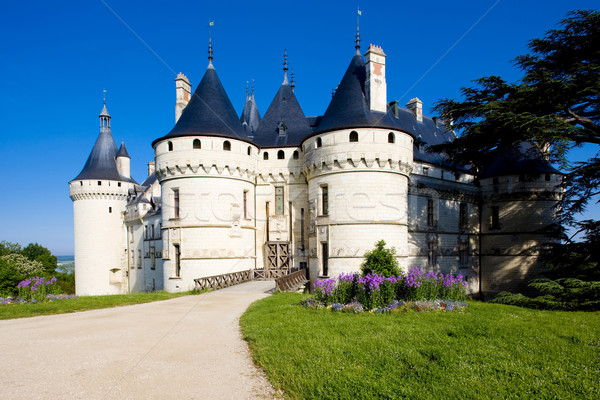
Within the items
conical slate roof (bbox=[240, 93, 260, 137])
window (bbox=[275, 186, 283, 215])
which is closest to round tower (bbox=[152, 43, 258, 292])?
window (bbox=[275, 186, 283, 215])

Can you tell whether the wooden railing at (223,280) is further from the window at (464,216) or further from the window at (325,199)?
the window at (464,216)

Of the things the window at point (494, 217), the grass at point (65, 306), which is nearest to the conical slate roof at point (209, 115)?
the grass at point (65, 306)

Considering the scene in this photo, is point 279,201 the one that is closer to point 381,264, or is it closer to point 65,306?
point 381,264

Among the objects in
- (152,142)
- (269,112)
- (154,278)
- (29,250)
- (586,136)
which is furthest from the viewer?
(29,250)

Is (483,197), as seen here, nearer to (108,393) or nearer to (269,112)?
(269,112)

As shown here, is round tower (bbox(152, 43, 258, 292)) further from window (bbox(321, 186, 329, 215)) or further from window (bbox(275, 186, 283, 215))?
window (bbox(321, 186, 329, 215))

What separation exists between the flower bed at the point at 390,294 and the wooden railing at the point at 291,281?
186 inches

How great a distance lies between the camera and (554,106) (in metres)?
14.2

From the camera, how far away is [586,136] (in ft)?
46.5

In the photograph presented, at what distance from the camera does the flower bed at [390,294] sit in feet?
35.1

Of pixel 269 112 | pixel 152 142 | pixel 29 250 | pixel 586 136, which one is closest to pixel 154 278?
pixel 152 142

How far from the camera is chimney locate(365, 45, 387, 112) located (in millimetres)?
20484

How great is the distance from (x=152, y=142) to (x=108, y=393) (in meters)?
19.1

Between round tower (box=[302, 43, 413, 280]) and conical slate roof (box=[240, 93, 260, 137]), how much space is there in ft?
33.0
